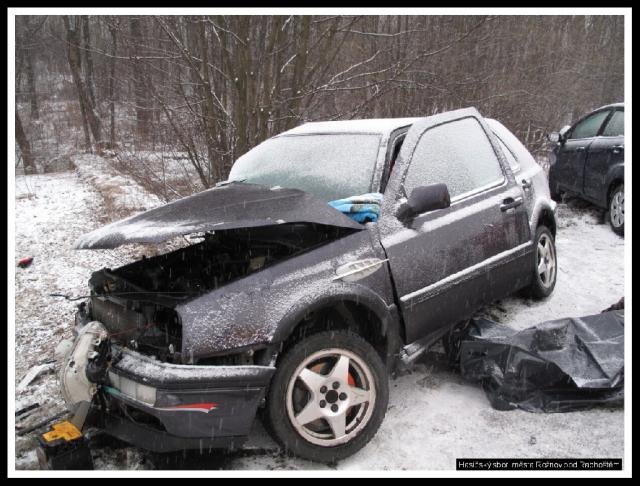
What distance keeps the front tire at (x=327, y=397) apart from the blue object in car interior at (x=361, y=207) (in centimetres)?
73

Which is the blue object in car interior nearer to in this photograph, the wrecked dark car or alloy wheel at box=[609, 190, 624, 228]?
the wrecked dark car

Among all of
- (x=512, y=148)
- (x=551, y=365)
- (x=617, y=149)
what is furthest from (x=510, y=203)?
(x=617, y=149)

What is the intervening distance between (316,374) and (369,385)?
35cm

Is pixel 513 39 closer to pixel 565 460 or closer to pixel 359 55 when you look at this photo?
pixel 359 55

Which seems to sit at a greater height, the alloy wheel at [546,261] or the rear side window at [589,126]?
the rear side window at [589,126]

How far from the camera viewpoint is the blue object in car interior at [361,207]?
10.3ft

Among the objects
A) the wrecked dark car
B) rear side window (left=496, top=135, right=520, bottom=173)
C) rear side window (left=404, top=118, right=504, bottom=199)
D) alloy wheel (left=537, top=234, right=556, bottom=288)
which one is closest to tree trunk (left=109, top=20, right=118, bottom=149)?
the wrecked dark car

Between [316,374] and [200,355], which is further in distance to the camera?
[316,374]

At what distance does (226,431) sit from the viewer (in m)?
2.50

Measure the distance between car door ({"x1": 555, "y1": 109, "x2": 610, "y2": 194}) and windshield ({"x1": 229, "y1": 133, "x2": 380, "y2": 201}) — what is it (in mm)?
5172

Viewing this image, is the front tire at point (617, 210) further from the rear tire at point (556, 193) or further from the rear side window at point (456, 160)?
the rear side window at point (456, 160)

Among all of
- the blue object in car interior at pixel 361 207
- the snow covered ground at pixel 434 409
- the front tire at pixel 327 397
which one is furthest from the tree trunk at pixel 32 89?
the front tire at pixel 327 397

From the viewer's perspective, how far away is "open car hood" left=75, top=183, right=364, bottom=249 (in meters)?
2.73

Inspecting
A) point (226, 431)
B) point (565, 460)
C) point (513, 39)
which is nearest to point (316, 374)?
point (226, 431)
